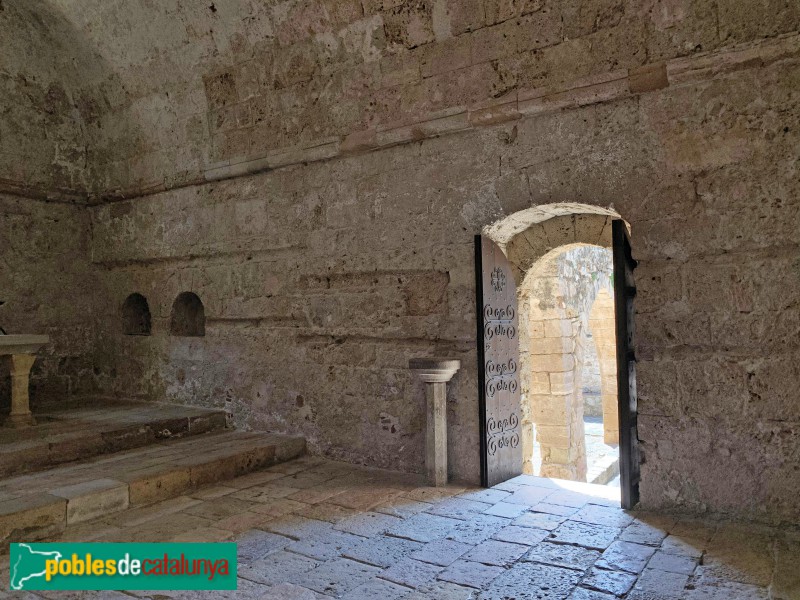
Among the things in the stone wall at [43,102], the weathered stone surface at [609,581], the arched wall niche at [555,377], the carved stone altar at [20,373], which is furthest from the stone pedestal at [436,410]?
the stone wall at [43,102]

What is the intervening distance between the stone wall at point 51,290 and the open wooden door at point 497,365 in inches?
206

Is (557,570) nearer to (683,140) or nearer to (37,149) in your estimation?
(683,140)

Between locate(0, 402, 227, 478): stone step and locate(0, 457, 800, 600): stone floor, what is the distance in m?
1.21

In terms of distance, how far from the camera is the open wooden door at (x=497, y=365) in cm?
456

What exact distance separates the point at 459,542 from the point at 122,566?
6.02 ft

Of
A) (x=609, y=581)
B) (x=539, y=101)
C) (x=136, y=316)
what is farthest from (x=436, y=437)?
(x=136, y=316)

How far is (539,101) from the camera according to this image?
13.9 feet

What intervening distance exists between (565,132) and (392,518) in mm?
2833

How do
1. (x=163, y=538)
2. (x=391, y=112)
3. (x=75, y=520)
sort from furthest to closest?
(x=391, y=112) → (x=75, y=520) → (x=163, y=538)

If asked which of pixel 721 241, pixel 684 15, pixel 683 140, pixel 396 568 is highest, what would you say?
pixel 684 15

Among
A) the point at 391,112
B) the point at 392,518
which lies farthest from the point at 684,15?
the point at 392,518

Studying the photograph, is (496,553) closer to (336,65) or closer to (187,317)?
(336,65)

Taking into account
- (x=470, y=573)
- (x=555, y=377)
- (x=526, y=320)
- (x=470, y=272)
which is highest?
(x=470, y=272)

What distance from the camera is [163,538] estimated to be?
12.0 ft
